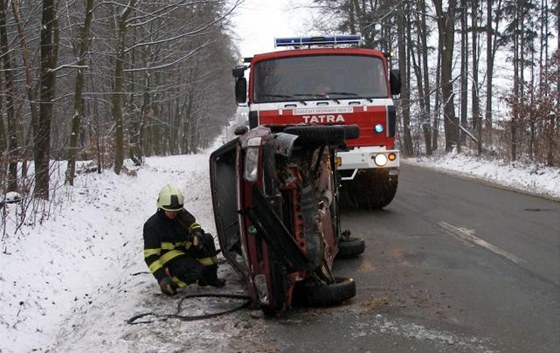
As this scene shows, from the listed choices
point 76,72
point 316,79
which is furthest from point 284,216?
point 76,72

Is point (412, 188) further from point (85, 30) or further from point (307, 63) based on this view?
point (85, 30)

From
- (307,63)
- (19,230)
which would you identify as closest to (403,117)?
(307,63)

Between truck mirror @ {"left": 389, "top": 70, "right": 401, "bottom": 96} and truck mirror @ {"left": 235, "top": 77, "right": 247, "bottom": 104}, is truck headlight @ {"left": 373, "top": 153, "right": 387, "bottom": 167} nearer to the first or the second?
truck mirror @ {"left": 389, "top": 70, "right": 401, "bottom": 96}

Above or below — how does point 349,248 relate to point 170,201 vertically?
below

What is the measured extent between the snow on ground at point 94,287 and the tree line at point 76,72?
41.1 inches

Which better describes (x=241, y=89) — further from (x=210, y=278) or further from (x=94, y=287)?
(x=210, y=278)

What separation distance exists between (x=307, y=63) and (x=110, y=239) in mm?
4949

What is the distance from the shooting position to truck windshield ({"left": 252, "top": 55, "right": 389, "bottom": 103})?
30.2 feet

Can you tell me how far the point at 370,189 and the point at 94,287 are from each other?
16.0ft

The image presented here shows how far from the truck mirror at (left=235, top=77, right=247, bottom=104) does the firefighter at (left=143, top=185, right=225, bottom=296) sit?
4.04 meters

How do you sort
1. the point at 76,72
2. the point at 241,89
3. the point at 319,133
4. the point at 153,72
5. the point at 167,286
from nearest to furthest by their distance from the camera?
the point at 319,133, the point at 167,286, the point at 241,89, the point at 76,72, the point at 153,72

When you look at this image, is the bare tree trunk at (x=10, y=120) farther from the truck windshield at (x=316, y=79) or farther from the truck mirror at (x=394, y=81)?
the truck mirror at (x=394, y=81)

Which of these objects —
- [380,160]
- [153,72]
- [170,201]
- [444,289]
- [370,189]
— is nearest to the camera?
[170,201]

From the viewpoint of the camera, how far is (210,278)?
19.4ft
